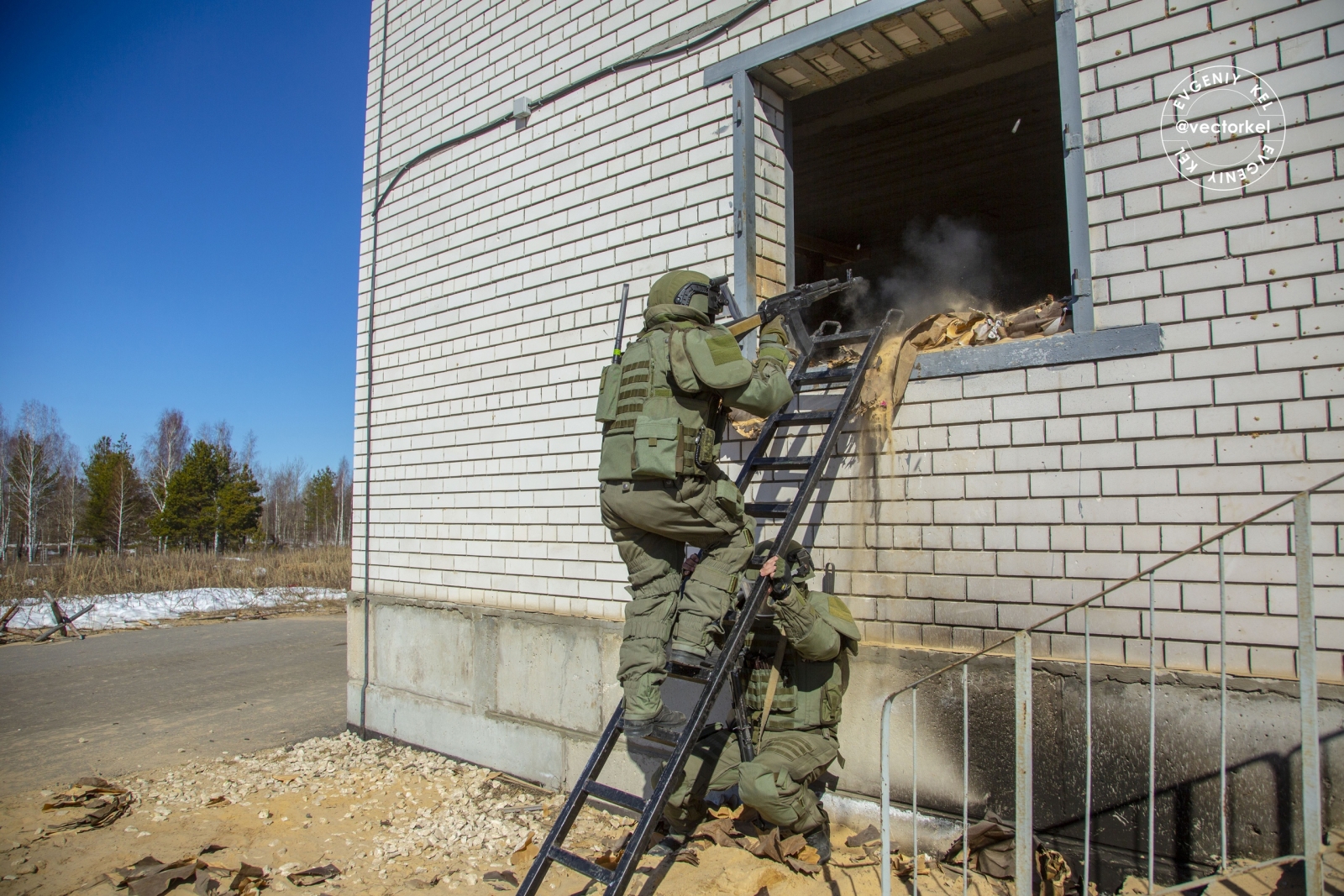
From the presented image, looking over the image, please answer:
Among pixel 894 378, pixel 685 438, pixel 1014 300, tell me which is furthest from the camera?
pixel 1014 300

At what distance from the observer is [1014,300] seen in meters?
7.86

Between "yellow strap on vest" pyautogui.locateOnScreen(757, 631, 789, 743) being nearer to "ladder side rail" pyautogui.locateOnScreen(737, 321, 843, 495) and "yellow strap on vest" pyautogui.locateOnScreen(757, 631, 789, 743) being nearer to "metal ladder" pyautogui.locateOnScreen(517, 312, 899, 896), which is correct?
"metal ladder" pyautogui.locateOnScreen(517, 312, 899, 896)

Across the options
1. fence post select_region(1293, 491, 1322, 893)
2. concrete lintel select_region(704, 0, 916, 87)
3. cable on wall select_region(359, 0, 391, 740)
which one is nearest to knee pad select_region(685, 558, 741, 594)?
fence post select_region(1293, 491, 1322, 893)

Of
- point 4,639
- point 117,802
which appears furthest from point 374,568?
point 4,639

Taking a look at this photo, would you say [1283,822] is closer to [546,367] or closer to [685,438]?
[685,438]

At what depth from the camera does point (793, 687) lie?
12.2 feet

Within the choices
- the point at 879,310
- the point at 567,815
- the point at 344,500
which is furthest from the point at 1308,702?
the point at 344,500

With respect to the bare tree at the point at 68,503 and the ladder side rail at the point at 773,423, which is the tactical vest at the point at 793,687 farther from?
the bare tree at the point at 68,503

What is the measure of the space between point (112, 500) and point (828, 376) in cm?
4523

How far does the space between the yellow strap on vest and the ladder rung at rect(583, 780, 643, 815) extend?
0.77 m

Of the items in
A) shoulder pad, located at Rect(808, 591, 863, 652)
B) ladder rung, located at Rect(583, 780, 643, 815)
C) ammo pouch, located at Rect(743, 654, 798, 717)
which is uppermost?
shoulder pad, located at Rect(808, 591, 863, 652)

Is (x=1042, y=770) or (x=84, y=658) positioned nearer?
(x=1042, y=770)

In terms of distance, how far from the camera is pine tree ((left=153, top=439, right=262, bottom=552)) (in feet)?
121

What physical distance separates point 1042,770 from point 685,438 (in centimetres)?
215
